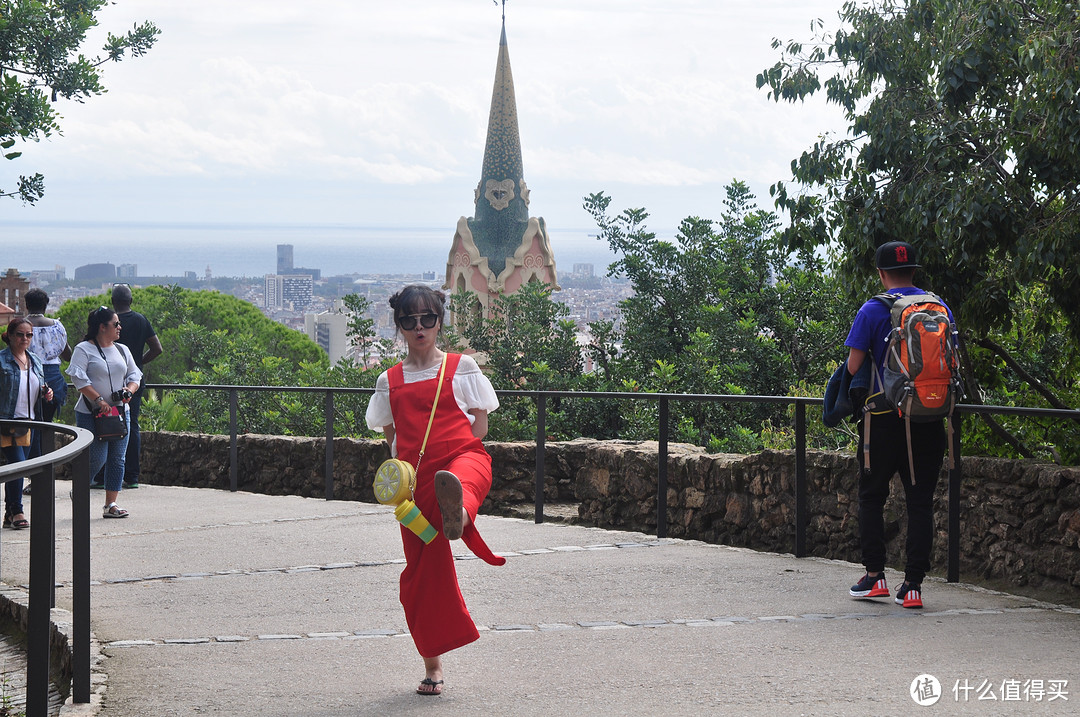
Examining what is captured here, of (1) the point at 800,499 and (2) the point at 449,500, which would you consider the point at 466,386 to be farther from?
(1) the point at 800,499

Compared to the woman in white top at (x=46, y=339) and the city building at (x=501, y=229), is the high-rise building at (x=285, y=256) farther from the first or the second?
the woman in white top at (x=46, y=339)

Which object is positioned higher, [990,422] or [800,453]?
[990,422]

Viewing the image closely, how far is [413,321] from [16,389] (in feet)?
16.5

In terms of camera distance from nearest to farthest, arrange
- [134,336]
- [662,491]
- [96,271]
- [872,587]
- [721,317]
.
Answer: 1. [872,587]
2. [662,491]
3. [134,336]
4. [721,317]
5. [96,271]

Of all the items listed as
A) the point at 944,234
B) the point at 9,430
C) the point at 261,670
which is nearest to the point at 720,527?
the point at 944,234

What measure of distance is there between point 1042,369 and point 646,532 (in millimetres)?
3992

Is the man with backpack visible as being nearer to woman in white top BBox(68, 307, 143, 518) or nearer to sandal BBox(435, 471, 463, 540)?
sandal BBox(435, 471, 463, 540)

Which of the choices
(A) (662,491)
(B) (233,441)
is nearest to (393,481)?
(A) (662,491)

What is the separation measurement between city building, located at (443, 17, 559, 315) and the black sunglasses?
17403mm

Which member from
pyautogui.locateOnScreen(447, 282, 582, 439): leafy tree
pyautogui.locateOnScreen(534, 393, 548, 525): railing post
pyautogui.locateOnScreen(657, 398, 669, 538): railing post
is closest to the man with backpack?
pyautogui.locateOnScreen(657, 398, 669, 538): railing post

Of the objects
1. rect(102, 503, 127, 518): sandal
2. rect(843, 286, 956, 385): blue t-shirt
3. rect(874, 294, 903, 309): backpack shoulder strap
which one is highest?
rect(874, 294, 903, 309): backpack shoulder strap

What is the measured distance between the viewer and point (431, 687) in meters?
4.35

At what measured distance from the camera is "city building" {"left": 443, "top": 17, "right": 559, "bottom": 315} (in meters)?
23.0

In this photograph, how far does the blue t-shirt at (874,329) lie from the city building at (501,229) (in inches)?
649
